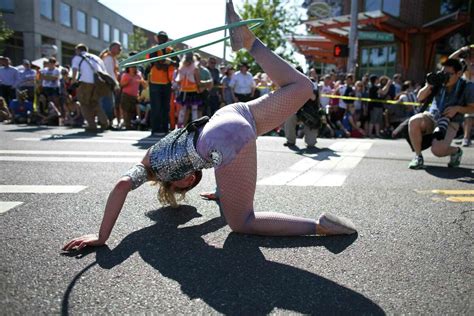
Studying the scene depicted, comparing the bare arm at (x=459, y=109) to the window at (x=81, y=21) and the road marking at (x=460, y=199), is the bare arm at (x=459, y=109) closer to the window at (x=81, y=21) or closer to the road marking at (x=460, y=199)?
the road marking at (x=460, y=199)

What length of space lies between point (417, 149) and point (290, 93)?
12.7ft

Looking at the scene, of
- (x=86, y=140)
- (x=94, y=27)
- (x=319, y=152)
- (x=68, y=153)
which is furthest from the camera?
(x=94, y=27)

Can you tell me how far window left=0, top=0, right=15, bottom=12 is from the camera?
101ft

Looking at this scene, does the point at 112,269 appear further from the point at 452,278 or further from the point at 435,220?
the point at 435,220

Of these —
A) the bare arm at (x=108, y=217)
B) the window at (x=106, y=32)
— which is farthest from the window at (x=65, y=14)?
the bare arm at (x=108, y=217)

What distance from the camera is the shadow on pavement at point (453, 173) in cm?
507

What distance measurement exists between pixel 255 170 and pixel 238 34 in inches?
41.4

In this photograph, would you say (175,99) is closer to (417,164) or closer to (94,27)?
(417,164)

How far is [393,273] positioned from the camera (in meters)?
2.26

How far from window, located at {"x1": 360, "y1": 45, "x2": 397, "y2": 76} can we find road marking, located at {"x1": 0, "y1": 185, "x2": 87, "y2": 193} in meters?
21.1

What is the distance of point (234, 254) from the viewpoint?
8.14 feet

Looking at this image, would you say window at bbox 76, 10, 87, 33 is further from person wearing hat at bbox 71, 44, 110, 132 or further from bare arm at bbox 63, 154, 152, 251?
bare arm at bbox 63, 154, 152, 251

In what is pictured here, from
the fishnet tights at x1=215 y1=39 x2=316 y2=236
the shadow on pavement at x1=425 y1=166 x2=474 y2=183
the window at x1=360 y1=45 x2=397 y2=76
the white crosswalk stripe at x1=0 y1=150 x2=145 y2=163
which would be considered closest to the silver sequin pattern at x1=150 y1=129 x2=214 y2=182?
the fishnet tights at x1=215 y1=39 x2=316 y2=236

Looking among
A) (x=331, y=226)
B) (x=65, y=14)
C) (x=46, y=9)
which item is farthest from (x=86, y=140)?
(x=65, y=14)
